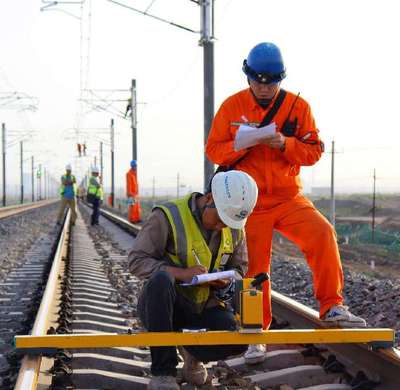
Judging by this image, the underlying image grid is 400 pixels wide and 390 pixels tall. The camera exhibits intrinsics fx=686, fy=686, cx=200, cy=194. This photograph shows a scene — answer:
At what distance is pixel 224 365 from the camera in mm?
4488

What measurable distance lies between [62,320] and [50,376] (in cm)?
179

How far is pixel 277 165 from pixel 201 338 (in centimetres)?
134

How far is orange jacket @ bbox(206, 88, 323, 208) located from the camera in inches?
171

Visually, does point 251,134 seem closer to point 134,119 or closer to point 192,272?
point 192,272

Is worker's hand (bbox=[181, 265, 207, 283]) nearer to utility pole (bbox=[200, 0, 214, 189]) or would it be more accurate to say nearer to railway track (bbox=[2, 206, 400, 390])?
railway track (bbox=[2, 206, 400, 390])

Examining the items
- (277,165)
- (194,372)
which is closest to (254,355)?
(194,372)

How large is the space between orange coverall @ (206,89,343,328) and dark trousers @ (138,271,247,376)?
2.01ft

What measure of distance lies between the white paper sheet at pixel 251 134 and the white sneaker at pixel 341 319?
1138mm

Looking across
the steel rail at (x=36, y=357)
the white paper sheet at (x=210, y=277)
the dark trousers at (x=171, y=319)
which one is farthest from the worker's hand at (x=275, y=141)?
the steel rail at (x=36, y=357)

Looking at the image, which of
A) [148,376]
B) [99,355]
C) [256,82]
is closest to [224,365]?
[148,376]

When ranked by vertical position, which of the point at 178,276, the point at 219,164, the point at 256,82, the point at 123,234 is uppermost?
the point at 256,82

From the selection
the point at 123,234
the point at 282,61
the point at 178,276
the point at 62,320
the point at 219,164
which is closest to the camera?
the point at 178,276

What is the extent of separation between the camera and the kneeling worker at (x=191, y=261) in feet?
11.7

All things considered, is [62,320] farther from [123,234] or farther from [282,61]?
[123,234]
